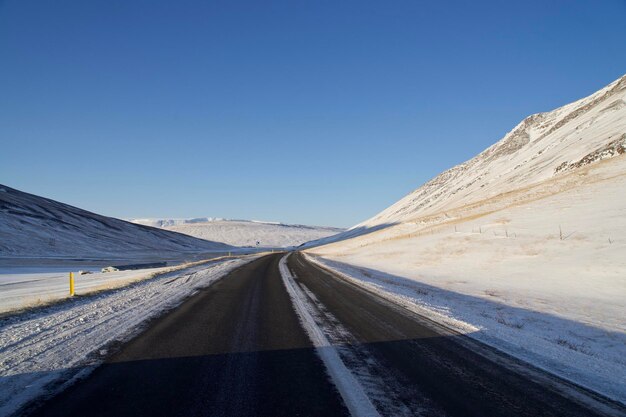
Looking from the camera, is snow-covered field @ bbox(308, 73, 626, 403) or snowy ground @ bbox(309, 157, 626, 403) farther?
snow-covered field @ bbox(308, 73, 626, 403)

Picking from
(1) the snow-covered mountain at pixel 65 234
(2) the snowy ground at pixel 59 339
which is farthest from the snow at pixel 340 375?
(1) the snow-covered mountain at pixel 65 234

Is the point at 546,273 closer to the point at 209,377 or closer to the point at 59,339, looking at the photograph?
the point at 209,377

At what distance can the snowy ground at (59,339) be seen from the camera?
5.19 meters

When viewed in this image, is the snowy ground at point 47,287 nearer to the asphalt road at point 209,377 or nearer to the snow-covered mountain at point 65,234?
the asphalt road at point 209,377

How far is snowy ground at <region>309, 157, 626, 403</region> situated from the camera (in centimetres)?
755

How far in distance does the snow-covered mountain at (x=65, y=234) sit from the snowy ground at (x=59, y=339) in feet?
196

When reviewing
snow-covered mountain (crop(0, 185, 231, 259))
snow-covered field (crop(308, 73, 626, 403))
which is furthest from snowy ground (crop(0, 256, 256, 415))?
snow-covered mountain (crop(0, 185, 231, 259))

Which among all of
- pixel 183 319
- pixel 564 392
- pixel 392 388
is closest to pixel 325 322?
pixel 183 319

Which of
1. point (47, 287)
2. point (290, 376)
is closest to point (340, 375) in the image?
point (290, 376)

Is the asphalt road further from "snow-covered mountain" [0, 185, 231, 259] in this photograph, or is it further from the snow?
"snow-covered mountain" [0, 185, 231, 259]

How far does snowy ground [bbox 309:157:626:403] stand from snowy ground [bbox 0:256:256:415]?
747 centimetres

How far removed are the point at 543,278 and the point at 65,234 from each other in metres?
92.4

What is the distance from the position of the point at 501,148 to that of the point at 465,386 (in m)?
120

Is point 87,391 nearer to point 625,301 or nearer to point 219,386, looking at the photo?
point 219,386
